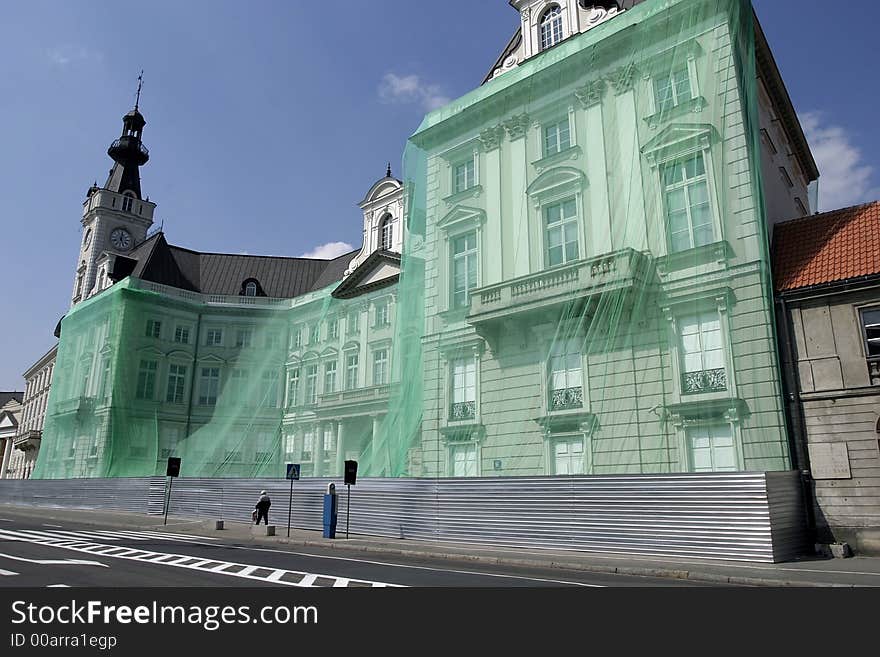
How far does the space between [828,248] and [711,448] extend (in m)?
6.63

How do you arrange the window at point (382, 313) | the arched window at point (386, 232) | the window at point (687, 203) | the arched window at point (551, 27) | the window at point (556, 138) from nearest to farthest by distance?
the window at point (687, 203) < the window at point (556, 138) < the arched window at point (551, 27) < the window at point (382, 313) < the arched window at point (386, 232)

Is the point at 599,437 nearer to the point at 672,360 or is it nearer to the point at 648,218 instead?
the point at 672,360

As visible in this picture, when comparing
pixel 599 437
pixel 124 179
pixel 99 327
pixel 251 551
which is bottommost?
pixel 251 551

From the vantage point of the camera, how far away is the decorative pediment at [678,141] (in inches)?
717

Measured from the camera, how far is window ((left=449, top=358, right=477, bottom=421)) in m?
21.5

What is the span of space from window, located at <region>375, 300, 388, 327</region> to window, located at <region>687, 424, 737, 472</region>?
22963 mm

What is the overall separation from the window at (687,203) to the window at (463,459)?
9068 millimetres

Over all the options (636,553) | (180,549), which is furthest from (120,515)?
(636,553)

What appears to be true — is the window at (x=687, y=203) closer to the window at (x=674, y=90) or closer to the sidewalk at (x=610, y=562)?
the window at (x=674, y=90)

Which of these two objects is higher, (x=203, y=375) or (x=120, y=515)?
(x=203, y=375)

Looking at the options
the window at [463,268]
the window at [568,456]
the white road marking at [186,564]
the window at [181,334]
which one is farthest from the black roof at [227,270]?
the white road marking at [186,564]
